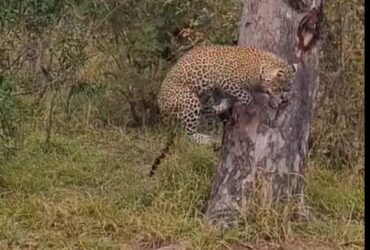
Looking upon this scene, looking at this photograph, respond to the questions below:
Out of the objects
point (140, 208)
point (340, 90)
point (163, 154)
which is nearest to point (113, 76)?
point (163, 154)

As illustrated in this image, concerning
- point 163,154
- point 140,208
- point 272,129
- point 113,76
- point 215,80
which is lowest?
point 140,208

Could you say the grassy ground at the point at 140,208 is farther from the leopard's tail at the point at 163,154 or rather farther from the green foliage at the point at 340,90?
the green foliage at the point at 340,90

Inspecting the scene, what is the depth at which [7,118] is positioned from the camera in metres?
6.11

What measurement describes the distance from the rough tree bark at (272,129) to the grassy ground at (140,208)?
8.5 inches

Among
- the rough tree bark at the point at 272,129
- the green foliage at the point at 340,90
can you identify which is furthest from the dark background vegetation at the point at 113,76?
the rough tree bark at the point at 272,129

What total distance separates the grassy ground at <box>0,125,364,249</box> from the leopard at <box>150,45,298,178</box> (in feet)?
0.88

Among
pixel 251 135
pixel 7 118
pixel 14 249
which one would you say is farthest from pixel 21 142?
pixel 251 135

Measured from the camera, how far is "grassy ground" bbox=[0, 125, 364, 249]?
5.27 metres

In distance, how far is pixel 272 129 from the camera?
5.37 m

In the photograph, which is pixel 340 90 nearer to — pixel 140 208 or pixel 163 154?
pixel 163 154

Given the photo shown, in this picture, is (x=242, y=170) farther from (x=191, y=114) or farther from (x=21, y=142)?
(x=21, y=142)

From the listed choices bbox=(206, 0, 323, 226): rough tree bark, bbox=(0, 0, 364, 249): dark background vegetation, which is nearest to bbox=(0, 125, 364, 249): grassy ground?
bbox=(0, 0, 364, 249): dark background vegetation

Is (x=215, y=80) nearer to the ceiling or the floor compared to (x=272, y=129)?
nearer to the ceiling

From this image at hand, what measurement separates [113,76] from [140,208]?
3.45m
